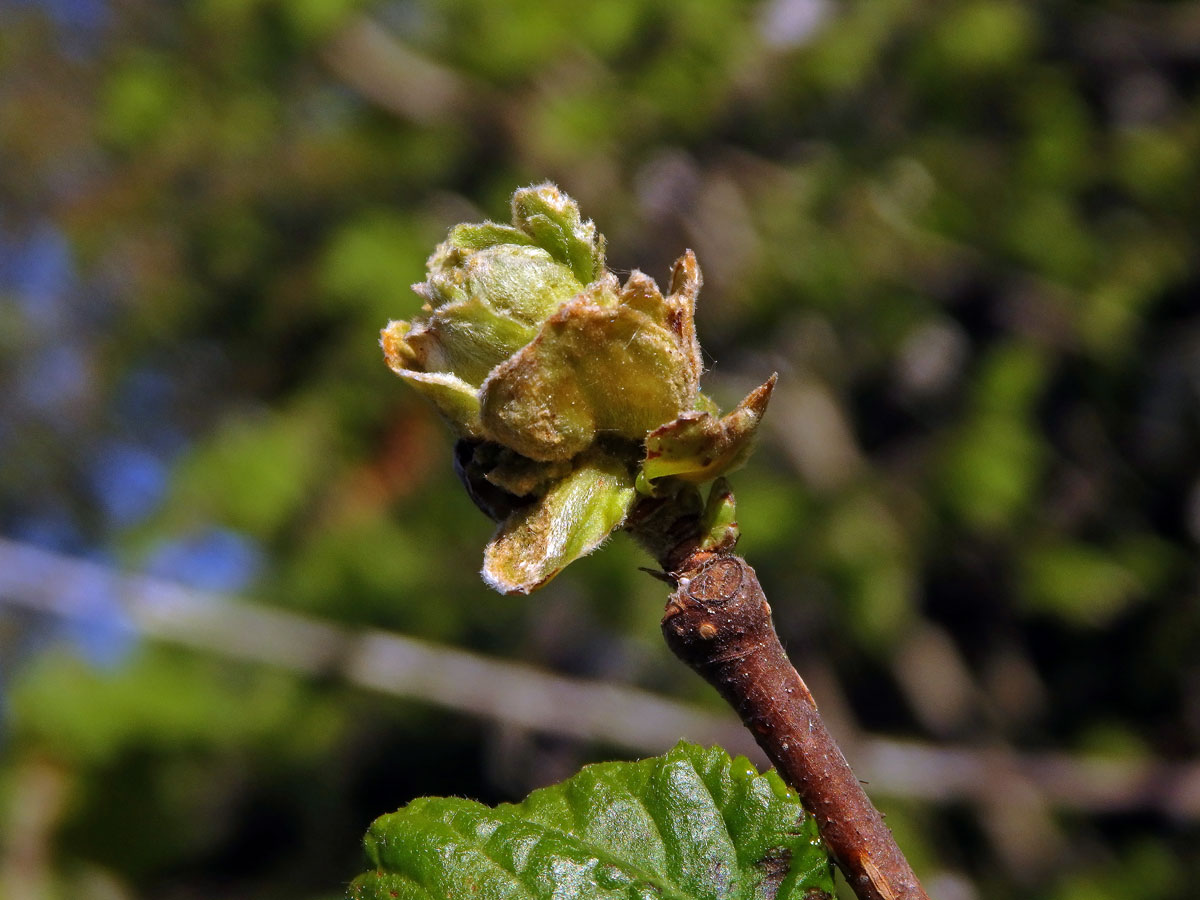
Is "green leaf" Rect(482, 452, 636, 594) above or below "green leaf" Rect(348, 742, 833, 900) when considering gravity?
above

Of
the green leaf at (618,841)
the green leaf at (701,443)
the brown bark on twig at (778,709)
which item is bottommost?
the green leaf at (618,841)

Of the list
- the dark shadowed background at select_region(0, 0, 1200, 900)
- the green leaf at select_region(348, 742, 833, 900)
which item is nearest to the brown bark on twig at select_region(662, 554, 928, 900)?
the green leaf at select_region(348, 742, 833, 900)

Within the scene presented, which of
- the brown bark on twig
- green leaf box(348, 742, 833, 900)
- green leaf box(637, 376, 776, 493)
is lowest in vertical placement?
green leaf box(348, 742, 833, 900)

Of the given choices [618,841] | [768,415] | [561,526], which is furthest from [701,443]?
[768,415]

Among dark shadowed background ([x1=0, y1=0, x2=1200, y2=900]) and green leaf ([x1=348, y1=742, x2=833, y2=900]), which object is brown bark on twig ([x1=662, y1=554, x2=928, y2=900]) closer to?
green leaf ([x1=348, y1=742, x2=833, y2=900])

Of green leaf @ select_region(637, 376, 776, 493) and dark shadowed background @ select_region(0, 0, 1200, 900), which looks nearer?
green leaf @ select_region(637, 376, 776, 493)

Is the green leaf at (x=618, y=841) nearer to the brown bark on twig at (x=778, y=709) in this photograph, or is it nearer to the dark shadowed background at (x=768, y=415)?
the brown bark on twig at (x=778, y=709)

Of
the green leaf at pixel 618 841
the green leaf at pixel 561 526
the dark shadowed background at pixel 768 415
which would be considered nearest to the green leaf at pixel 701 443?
the green leaf at pixel 561 526
